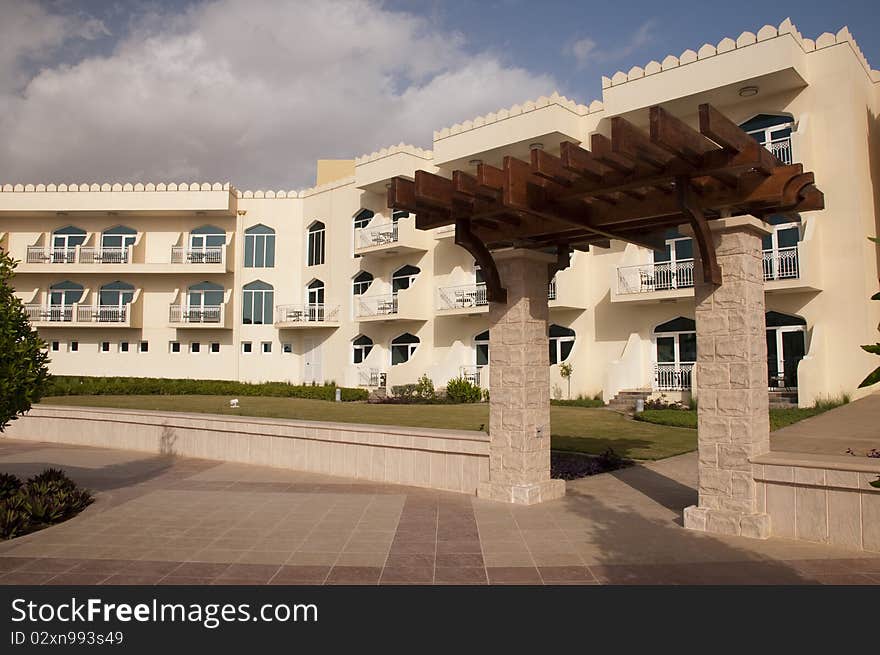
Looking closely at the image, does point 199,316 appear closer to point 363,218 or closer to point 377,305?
point 363,218

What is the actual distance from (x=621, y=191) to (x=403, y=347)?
2332cm

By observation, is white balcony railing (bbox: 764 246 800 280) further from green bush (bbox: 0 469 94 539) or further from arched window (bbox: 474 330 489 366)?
green bush (bbox: 0 469 94 539)

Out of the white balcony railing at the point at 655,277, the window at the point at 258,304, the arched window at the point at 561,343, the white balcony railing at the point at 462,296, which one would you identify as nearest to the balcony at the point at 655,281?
the white balcony railing at the point at 655,277

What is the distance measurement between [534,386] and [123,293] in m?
31.7

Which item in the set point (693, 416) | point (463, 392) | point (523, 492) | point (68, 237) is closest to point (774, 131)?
point (693, 416)

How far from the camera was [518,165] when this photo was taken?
6887 millimetres

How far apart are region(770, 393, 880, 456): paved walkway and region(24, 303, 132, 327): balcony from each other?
30375mm

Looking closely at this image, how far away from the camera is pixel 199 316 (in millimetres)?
33312

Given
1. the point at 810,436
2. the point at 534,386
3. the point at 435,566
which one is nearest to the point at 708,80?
the point at 810,436

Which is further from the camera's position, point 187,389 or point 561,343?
point 187,389

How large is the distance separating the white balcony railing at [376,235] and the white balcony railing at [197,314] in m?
8.40

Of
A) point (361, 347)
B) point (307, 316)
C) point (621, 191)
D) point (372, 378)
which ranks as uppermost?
point (307, 316)

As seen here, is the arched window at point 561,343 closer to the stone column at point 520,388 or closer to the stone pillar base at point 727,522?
the stone column at point 520,388

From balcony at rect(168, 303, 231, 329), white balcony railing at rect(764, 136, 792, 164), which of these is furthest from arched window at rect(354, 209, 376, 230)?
white balcony railing at rect(764, 136, 792, 164)
